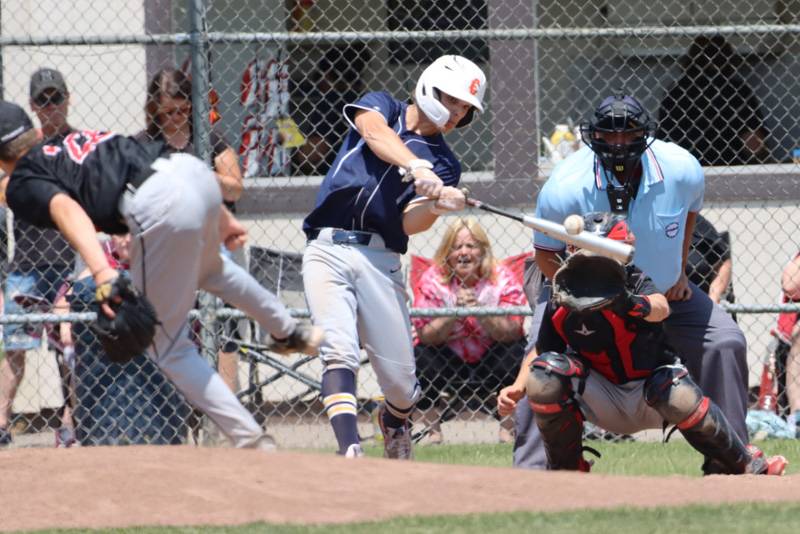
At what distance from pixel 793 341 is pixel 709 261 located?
32.6 inches

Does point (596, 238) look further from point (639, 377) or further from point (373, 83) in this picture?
point (373, 83)

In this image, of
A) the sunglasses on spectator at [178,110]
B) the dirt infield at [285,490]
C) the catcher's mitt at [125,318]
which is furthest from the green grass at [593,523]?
the sunglasses on spectator at [178,110]

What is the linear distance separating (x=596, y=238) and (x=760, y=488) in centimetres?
121

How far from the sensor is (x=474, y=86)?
7.14 meters

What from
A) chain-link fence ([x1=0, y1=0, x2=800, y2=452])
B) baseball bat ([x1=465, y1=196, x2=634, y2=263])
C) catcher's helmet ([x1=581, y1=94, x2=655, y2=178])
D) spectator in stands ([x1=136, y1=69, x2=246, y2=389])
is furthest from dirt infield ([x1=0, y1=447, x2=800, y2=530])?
spectator in stands ([x1=136, y1=69, x2=246, y2=389])

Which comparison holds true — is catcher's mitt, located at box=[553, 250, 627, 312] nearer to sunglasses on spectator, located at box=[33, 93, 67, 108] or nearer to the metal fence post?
the metal fence post

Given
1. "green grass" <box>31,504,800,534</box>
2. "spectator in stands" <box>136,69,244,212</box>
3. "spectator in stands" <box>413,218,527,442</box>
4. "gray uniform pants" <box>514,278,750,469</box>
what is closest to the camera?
"green grass" <box>31,504,800,534</box>

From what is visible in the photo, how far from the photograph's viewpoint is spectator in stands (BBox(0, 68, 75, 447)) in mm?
8820

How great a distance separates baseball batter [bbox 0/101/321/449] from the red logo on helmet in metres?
1.59

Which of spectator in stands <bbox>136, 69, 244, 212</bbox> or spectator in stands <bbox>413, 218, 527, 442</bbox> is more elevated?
spectator in stands <bbox>136, 69, 244, 212</bbox>

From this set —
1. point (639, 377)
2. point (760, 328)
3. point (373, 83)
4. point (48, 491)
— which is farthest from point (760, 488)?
point (373, 83)

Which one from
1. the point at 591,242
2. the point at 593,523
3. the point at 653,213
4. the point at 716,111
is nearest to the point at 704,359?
the point at 653,213

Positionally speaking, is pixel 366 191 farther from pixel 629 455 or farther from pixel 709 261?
pixel 709 261

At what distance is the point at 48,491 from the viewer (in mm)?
5582
